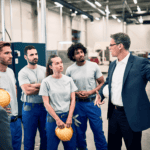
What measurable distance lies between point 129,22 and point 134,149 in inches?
563

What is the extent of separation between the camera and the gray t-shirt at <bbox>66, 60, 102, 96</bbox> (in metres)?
2.35

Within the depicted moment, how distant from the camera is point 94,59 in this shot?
10.4m

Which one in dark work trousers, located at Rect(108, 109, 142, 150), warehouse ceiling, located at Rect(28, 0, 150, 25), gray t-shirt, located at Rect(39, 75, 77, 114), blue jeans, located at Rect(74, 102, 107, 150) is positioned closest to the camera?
dark work trousers, located at Rect(108, 109, 142, 150)

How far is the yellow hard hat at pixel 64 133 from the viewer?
6.03 feet

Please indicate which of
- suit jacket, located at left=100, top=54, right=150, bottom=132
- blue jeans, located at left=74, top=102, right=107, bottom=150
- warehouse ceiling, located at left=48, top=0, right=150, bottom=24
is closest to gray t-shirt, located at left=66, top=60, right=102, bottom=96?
blue jeans, located at left=74, top=102, right=107, bottom=150

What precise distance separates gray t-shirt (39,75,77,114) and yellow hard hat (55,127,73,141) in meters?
0.20

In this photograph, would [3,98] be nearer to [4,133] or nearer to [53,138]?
[53,138]

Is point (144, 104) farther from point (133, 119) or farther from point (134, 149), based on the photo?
point (134, 149)

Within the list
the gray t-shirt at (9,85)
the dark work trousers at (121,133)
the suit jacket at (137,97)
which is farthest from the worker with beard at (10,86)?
the suit jacket at (137,97)

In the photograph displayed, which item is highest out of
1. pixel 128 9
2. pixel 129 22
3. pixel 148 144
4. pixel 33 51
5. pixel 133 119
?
pixel 128 9

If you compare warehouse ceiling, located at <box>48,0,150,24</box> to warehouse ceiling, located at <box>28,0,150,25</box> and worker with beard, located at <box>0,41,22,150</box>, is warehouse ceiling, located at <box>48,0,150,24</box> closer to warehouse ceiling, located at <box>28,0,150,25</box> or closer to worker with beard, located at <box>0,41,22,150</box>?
warehouse ceiling, located at <box>28,0,150,25</box>

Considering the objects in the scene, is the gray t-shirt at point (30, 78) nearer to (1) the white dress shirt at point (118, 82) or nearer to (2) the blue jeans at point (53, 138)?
(2) the blue jeans at point (53, 138)

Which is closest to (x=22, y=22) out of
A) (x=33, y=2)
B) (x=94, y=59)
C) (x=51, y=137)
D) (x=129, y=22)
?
(x=33, y=2)

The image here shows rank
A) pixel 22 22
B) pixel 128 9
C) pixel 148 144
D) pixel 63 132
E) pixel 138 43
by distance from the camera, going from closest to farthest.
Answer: pixel 63 132
pixel 148 144
pixel 22 22
pixel 128 9
pixel 138 43
